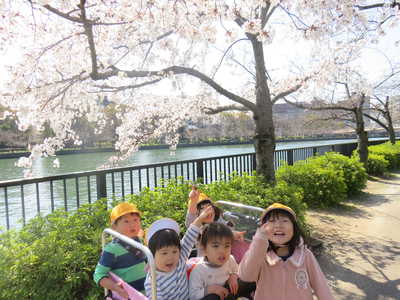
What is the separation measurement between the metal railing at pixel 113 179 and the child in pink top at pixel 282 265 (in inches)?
95.2

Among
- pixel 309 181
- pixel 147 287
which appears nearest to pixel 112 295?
pixel 147 287

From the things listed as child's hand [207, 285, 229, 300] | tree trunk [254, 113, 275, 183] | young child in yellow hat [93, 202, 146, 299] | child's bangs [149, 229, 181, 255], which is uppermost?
tree trunk [254, 113, 275, 183]

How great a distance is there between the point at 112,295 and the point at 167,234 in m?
0.60

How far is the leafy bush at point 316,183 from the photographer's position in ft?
22.2

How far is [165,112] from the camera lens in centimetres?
747

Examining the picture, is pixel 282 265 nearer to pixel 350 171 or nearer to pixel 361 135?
pixel 350 171

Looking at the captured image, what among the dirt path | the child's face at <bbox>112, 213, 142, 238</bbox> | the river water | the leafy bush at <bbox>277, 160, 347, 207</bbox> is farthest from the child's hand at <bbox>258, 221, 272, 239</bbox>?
the river water

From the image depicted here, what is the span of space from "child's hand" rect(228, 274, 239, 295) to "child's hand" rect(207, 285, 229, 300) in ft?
0.15

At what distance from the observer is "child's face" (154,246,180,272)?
6.38ft

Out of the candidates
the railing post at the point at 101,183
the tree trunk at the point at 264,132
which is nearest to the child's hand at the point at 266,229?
the railing post at the point at 101,183

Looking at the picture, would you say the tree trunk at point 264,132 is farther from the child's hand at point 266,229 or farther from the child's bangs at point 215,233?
the child's hand at point 266,229

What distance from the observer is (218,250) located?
204cm

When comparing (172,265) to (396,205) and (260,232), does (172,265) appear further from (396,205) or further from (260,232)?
(396,205)

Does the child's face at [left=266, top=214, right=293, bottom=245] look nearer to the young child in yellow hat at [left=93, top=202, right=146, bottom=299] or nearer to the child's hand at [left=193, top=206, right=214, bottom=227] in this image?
the child's hand at [left=193, top=206, right=214, bottom=227]
